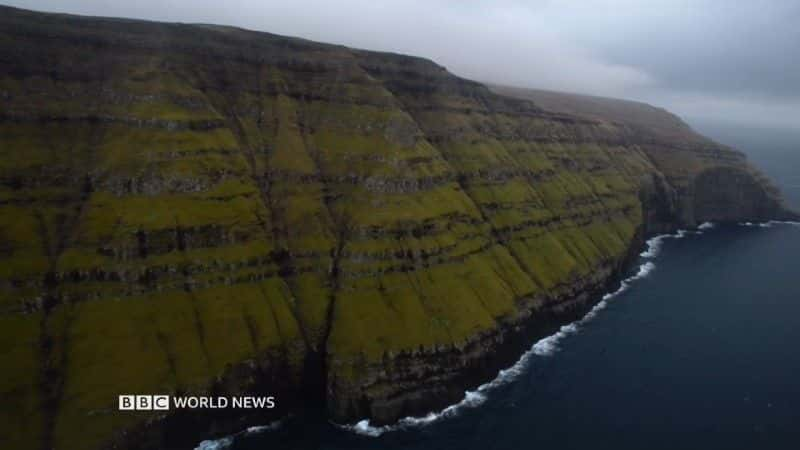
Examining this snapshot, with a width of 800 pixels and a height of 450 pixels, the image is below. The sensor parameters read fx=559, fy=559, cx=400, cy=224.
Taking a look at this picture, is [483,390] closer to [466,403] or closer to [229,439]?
[466,403]

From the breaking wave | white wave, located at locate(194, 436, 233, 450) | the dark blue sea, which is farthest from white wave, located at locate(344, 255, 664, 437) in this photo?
white wave, located at locate(194, 436, 233, 450)

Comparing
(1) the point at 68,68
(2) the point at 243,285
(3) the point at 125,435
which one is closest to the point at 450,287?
(2) the point at 243,285

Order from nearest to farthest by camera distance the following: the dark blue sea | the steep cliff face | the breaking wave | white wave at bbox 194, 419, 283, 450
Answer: white wave at bbox 194, 419, 283, 450
the steep cliff face
the dark blue sea
the breaking wave

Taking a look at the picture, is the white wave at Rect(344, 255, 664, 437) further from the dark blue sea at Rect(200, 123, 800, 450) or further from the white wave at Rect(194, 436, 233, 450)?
the white wave at Rect(194, 436, 233, 450)

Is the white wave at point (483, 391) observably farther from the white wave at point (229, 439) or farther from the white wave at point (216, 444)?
the white wave at point (216, 444)

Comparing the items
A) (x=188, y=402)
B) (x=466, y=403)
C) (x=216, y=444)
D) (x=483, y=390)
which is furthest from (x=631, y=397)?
(x=188, y=402)

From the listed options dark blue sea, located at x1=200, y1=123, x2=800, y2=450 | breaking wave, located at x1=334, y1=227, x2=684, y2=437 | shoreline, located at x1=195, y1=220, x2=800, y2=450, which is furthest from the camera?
breaking wave, located at x1=334, y1=227, x2=684, y2=437
